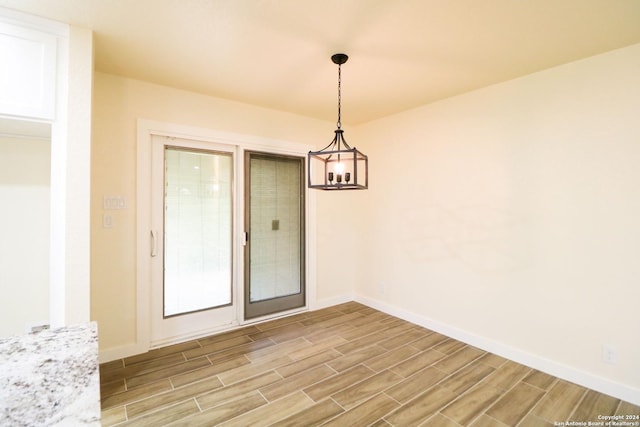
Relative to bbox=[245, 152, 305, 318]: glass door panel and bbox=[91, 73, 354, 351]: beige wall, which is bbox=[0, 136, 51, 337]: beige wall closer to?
bbox=[91, 73, 354, 351]: beige wall

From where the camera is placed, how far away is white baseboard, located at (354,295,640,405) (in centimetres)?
231

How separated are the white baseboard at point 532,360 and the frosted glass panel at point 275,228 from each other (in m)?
1.56

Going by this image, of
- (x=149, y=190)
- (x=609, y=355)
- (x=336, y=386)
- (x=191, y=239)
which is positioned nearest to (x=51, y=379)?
(x=336, y=386)

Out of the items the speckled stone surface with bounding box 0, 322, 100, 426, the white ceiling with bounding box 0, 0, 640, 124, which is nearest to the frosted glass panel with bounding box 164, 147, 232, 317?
the white ceiling with bounding box 0, 0, 640, 124

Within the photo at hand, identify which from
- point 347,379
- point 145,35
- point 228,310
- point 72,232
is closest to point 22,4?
point 145,35

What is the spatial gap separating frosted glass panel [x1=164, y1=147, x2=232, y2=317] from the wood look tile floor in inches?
20.0

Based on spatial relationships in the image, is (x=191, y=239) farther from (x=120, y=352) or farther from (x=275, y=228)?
(x=120, y=352)

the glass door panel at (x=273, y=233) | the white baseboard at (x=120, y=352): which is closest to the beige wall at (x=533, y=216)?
the glass door panel at (x=273, y=233)

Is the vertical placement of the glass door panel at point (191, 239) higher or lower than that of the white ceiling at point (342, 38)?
lower

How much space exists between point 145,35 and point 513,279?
150 inches

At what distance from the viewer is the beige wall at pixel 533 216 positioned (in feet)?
7.68

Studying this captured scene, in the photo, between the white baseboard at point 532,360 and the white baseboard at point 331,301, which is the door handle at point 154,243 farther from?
the white baseboard at point 532,360

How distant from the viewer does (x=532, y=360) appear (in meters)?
2.77

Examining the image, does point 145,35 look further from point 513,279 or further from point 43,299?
point 513,279
